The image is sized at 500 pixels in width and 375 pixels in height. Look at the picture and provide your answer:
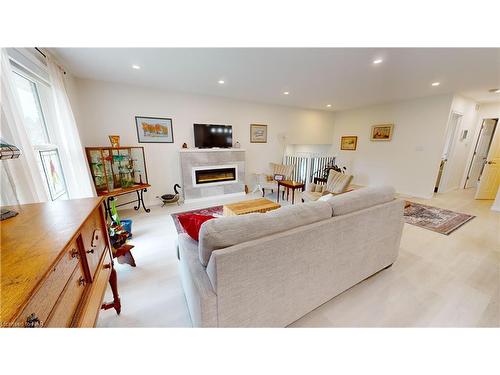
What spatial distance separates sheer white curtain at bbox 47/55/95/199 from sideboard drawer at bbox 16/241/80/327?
2389 millimetres

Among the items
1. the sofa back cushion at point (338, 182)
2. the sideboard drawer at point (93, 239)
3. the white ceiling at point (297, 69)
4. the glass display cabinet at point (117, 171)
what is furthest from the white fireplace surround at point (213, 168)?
the sideboard drawer at point (93, 239)

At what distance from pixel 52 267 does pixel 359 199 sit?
178cm

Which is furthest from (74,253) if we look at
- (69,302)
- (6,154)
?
(6,154)

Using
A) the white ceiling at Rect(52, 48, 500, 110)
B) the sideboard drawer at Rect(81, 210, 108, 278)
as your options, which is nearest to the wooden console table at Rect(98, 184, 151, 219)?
the sideboard drawer at Rect(81, 210, 108, 278)

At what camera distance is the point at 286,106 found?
17.0ft

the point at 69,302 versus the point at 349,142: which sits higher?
the point at 349,142

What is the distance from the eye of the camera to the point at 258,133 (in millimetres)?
4930

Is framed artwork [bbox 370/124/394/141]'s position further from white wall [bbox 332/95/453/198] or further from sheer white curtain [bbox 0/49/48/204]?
sheer white curtain [bbox 0/49/48/204]

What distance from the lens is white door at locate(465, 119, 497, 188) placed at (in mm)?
4660

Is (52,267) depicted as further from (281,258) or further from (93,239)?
(281,258)

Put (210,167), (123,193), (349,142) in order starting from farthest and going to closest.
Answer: (349,142), (210,167), (123,193)

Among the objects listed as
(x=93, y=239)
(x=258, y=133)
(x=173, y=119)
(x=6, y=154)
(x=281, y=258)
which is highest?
(x=173, y=119)
